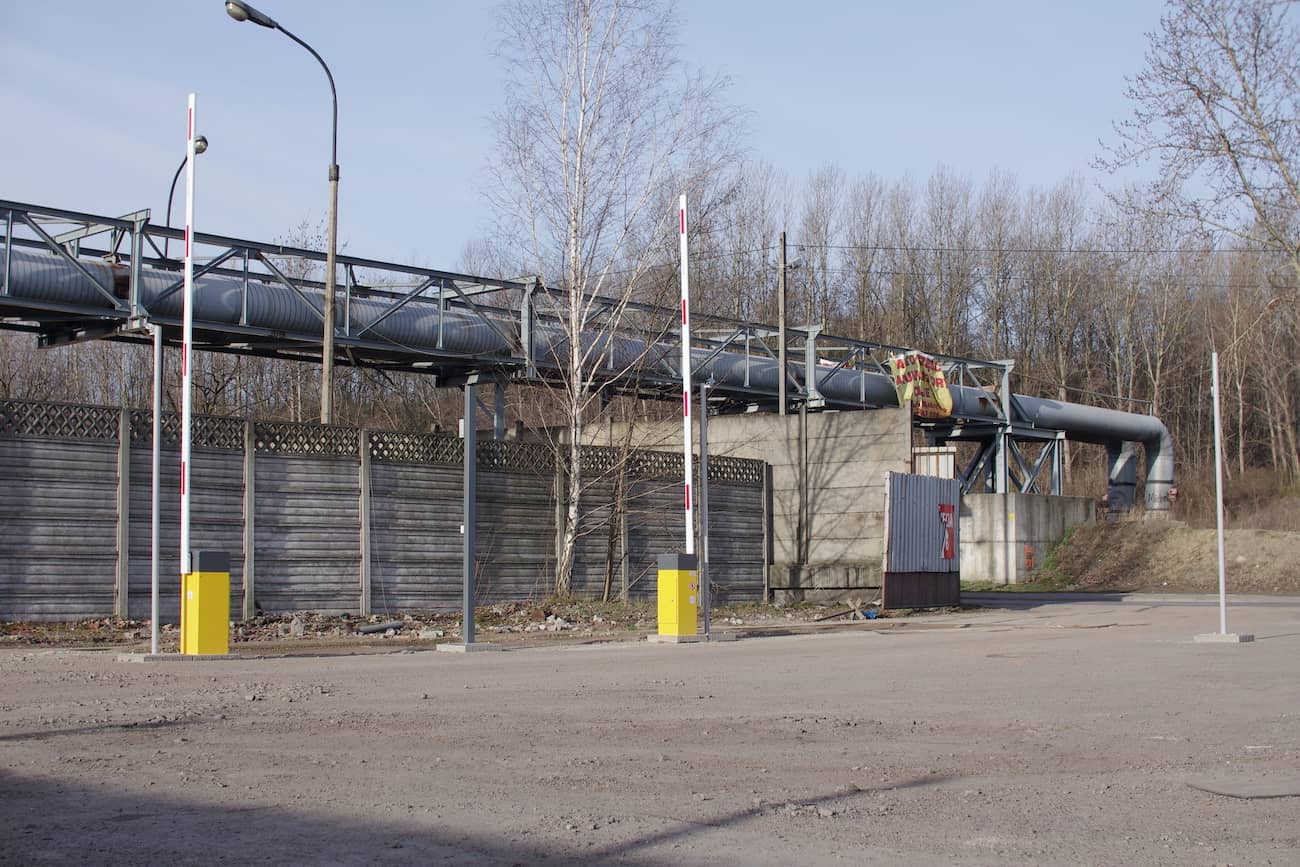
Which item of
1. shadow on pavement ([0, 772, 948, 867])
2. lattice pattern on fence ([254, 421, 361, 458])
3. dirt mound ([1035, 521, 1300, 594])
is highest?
lattice pattern on fence ([254, 421, 361, 458])

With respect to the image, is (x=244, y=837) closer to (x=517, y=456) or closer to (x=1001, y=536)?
(x=517, y=456)

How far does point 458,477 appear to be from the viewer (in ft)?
70.8

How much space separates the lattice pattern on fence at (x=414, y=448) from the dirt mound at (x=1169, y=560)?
22846 mm

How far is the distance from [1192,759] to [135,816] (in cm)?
622

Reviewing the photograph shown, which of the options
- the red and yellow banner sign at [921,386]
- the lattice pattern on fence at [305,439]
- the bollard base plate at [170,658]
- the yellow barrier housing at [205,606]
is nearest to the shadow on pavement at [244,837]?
the bollard base plate at [170,658]

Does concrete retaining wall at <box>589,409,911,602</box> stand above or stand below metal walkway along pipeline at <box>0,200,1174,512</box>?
below

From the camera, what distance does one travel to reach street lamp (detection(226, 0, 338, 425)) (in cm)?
1938

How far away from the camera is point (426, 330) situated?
2461 centimetres

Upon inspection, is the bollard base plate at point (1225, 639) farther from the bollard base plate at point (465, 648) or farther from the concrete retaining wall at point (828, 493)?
the bollard base plate at point (465, 648)

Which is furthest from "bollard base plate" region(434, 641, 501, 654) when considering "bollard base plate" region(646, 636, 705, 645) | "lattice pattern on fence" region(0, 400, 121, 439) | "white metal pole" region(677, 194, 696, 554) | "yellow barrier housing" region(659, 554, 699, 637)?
"lattice pattern on fence" region(0, 400, 121, 439)

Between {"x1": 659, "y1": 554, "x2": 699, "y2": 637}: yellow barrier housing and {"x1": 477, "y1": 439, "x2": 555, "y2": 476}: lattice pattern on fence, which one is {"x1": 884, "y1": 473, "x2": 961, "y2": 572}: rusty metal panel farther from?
{"x1": 659, "y1": 554, "x2": 699, "y2": 637}: yellow barrier housing

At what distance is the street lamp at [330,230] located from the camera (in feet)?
63.6

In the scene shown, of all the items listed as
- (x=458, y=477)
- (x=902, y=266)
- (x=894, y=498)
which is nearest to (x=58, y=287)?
(x=458, y=477)

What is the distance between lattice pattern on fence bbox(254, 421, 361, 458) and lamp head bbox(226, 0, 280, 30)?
5.89 m
